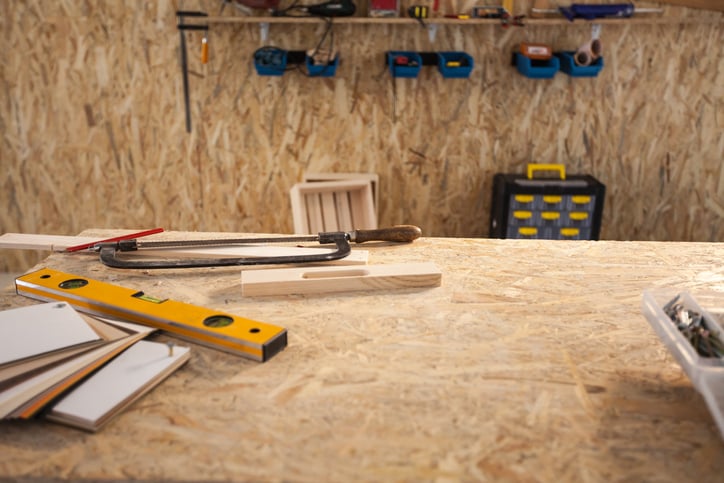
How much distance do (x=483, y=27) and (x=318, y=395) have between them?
2.85m

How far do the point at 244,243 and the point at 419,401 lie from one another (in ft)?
2.59

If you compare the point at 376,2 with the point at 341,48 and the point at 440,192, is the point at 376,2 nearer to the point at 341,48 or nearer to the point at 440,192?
the point at 341,48

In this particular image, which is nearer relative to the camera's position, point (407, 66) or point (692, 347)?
point (692, 347)

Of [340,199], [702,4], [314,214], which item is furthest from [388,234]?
[702,4]

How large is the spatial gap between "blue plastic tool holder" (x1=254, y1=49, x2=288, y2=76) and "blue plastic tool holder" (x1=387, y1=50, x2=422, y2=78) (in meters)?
0.56

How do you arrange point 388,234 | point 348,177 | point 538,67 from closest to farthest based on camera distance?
point 388,234, point 538,67, point 348,177

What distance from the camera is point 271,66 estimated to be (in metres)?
3.26

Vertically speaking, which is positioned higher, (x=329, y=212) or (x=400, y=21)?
(x=400, y=21)

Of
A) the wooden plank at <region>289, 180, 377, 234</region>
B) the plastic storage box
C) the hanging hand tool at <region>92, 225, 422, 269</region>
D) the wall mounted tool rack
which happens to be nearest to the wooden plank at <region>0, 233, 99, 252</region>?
the hanging hand tool at <region>92, 225, 422, 269</region>

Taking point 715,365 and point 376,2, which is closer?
point 715,365

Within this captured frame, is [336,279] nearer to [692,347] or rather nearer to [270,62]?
[692,347]

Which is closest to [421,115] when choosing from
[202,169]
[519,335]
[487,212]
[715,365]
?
[487,212]

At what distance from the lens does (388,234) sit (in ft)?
5.61

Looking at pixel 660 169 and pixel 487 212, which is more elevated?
pixel 660 169
